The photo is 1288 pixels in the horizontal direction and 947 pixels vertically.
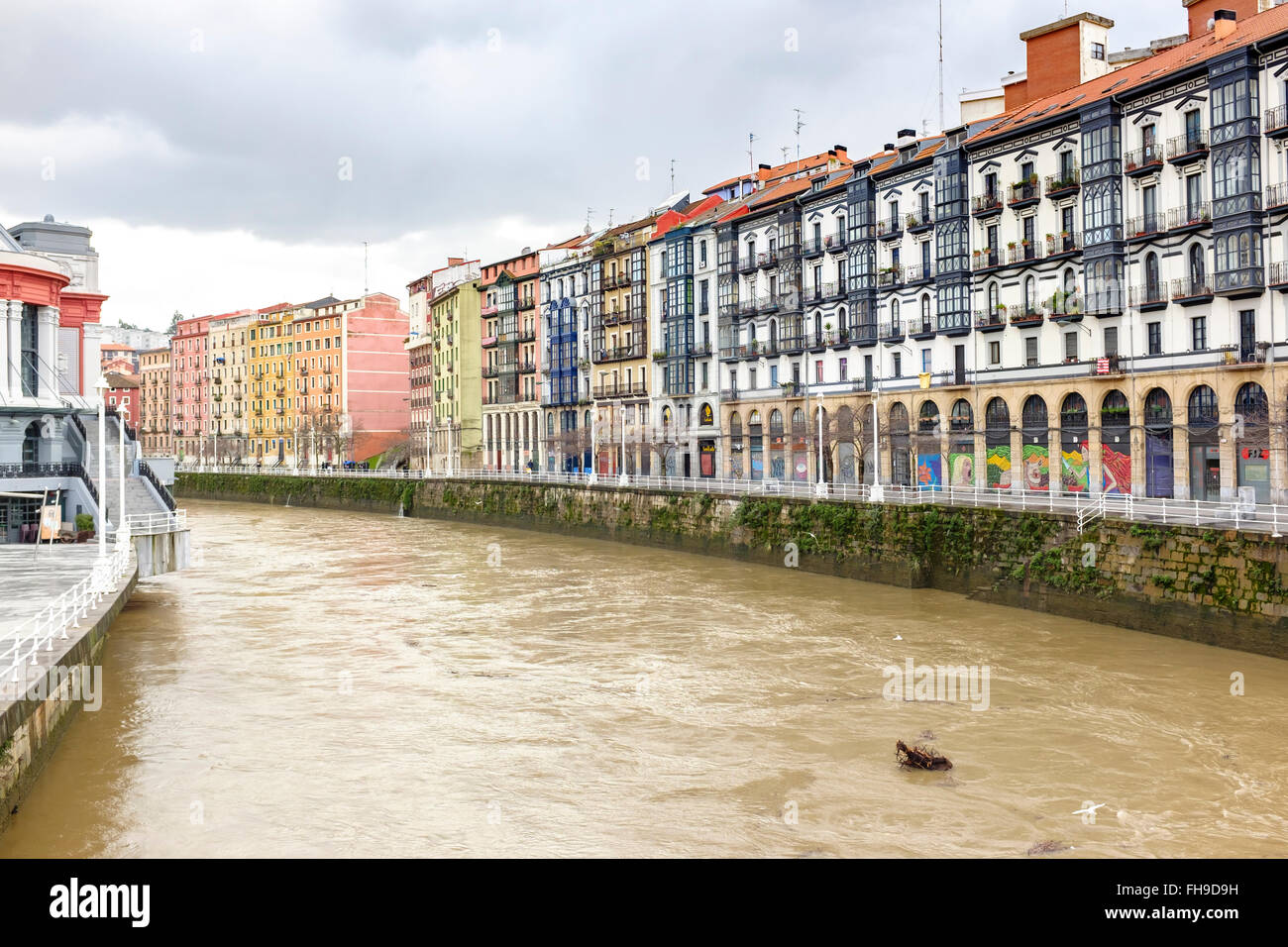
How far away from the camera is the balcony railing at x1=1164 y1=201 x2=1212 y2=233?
40.6 meters

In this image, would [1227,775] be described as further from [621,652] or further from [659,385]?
[659,385]

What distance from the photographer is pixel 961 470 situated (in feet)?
172

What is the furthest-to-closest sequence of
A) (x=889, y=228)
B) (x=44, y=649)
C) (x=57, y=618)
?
(x=889, y=228) → (x=57, y=618) → (x=44, y=649)

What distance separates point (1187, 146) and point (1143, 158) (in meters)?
2.01

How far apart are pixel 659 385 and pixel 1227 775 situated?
6155cm

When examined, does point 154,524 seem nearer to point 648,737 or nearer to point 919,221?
point 648,737

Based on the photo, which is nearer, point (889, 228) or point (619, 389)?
point (889, 228)

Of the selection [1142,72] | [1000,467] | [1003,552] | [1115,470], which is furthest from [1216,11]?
[1003,552]

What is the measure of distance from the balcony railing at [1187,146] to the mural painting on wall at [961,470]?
15803mm

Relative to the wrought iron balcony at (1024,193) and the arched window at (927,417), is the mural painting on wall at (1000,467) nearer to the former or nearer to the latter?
the arched window at (927,417)

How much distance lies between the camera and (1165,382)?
1666 inches

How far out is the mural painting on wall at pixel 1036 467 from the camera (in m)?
47.8
